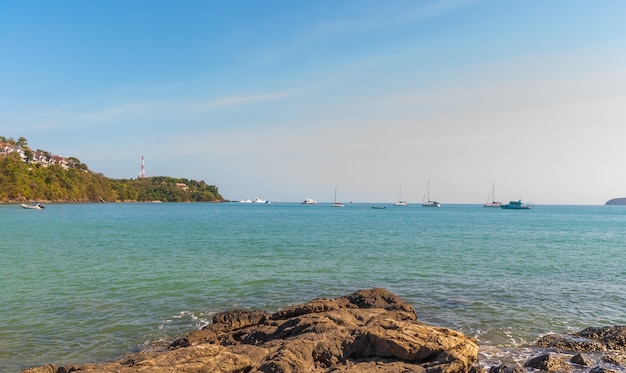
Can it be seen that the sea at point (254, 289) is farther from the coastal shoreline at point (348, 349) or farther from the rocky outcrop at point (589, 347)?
the coastal shoreline at point (348, 349)

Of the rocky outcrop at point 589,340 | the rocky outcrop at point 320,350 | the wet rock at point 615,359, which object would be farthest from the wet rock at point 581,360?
the rocky outcrop at point 320,350

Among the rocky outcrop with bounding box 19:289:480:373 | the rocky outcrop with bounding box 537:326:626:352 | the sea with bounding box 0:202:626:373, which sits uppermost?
the rocky outcrop with bounding box 19:289:480:373

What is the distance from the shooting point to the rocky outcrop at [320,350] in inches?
327

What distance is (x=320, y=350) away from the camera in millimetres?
9375

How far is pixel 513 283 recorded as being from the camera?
2297 cm

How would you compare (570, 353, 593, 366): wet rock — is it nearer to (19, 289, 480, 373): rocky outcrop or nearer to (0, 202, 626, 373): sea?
(0, 202, 626, 373): sea

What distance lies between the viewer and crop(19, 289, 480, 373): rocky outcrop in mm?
8297

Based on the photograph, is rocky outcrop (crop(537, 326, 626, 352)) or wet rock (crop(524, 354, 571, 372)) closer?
wet rock (crop(524, 354, 571, 372))

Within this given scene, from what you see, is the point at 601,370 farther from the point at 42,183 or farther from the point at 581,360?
the point at 42,183

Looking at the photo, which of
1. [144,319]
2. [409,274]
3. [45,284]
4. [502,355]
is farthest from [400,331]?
[45,284]

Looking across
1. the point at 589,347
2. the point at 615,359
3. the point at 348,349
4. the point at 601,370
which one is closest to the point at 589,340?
the point at 589,347

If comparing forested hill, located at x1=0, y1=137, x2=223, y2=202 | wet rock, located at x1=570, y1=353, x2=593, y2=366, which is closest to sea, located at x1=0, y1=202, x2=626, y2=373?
wet rock, located at x1=570, y1=353, x2=593, y2=366

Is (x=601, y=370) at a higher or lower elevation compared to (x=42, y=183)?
lower

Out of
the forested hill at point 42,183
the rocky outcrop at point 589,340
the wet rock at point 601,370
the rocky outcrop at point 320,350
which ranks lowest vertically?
the rocky outcrop at point 589,340
